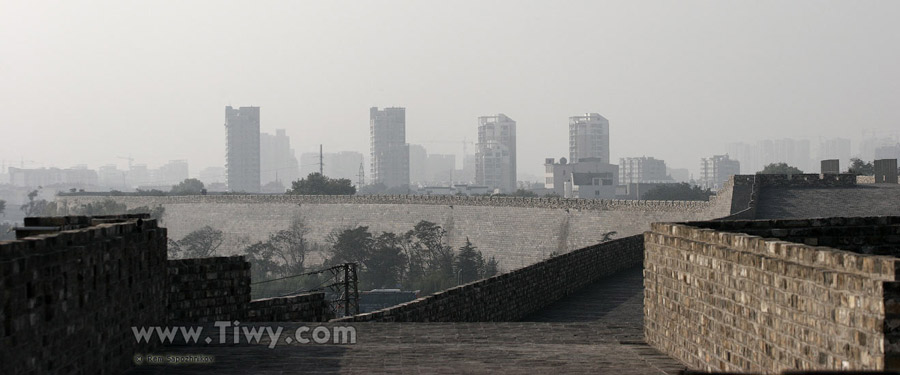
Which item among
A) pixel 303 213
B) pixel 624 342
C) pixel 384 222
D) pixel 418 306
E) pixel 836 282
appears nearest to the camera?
pixel 836 282

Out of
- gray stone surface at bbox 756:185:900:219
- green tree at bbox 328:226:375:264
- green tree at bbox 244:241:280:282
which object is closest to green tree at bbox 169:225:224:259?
green tree at bbox 244:241:280:282

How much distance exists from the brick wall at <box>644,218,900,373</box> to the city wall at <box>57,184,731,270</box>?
37080mm

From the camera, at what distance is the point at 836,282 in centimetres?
675

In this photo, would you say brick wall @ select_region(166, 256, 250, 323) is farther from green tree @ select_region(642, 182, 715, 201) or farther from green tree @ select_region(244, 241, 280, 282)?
green tree @ select_region(642, 182, 715, 201)

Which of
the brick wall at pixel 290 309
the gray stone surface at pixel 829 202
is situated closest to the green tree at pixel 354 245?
the gray stone surface at pixel 829 202

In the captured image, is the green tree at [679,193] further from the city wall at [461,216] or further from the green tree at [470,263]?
the green tree at [470,263]

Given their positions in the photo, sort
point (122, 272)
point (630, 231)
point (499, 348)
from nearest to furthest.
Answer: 1. point (122, 272)
2. point (499, 348)
3. point (630, 231)

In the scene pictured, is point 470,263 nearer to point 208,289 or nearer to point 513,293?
Result: point 513,293

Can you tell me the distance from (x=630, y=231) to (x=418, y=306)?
5467 cm

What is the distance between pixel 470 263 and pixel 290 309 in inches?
2686

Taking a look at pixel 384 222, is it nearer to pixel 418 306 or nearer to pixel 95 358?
pixel 418 306

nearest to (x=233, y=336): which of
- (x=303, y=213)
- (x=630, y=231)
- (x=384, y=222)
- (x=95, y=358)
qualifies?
(x=95, y=358)

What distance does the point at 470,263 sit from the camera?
82.6m

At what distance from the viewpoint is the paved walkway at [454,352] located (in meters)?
9.20
